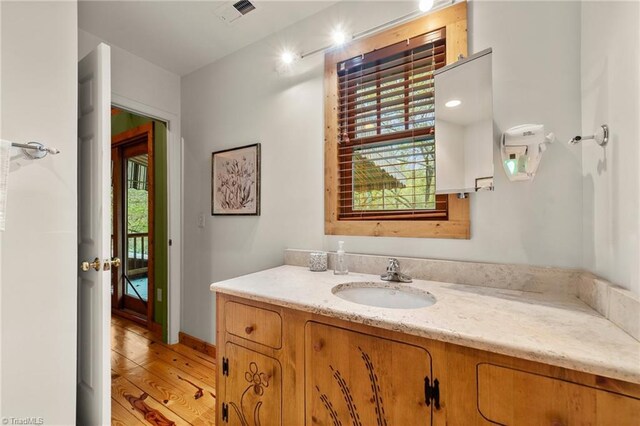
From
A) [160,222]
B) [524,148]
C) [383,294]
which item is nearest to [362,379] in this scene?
[383,294]

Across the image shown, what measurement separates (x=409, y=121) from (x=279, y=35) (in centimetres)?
123

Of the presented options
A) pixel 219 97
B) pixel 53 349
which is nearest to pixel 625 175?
pixel 53 349

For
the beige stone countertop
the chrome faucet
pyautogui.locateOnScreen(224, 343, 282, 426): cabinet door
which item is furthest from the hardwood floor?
the chrome faucet

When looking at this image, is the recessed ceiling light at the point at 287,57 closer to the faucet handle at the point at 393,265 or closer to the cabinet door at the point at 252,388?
the faucet handle at the point at 393,265

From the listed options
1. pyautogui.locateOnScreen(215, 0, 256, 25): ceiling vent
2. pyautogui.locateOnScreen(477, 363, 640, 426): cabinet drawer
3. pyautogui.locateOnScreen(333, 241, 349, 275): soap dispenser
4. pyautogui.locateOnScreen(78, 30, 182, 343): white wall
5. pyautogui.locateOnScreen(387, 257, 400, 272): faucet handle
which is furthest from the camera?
pyautogui.locateOnScreen(78, 30, 182, 343): white wall

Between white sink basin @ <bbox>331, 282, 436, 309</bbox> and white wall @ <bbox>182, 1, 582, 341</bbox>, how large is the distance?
249 millimetres

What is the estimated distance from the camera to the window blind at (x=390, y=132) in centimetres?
148

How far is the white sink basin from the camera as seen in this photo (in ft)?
4.20

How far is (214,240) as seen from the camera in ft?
7.72

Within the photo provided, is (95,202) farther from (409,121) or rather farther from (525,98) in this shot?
(525,98)

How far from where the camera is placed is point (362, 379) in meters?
0.97

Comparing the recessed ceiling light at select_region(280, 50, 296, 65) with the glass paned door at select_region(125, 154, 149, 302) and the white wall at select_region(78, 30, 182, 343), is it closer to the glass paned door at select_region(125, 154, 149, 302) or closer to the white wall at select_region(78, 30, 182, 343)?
the white wall at select_region(78, 30, 182, 343)

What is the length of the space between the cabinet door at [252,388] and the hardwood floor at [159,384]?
534 millimetres

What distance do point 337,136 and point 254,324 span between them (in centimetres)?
117
